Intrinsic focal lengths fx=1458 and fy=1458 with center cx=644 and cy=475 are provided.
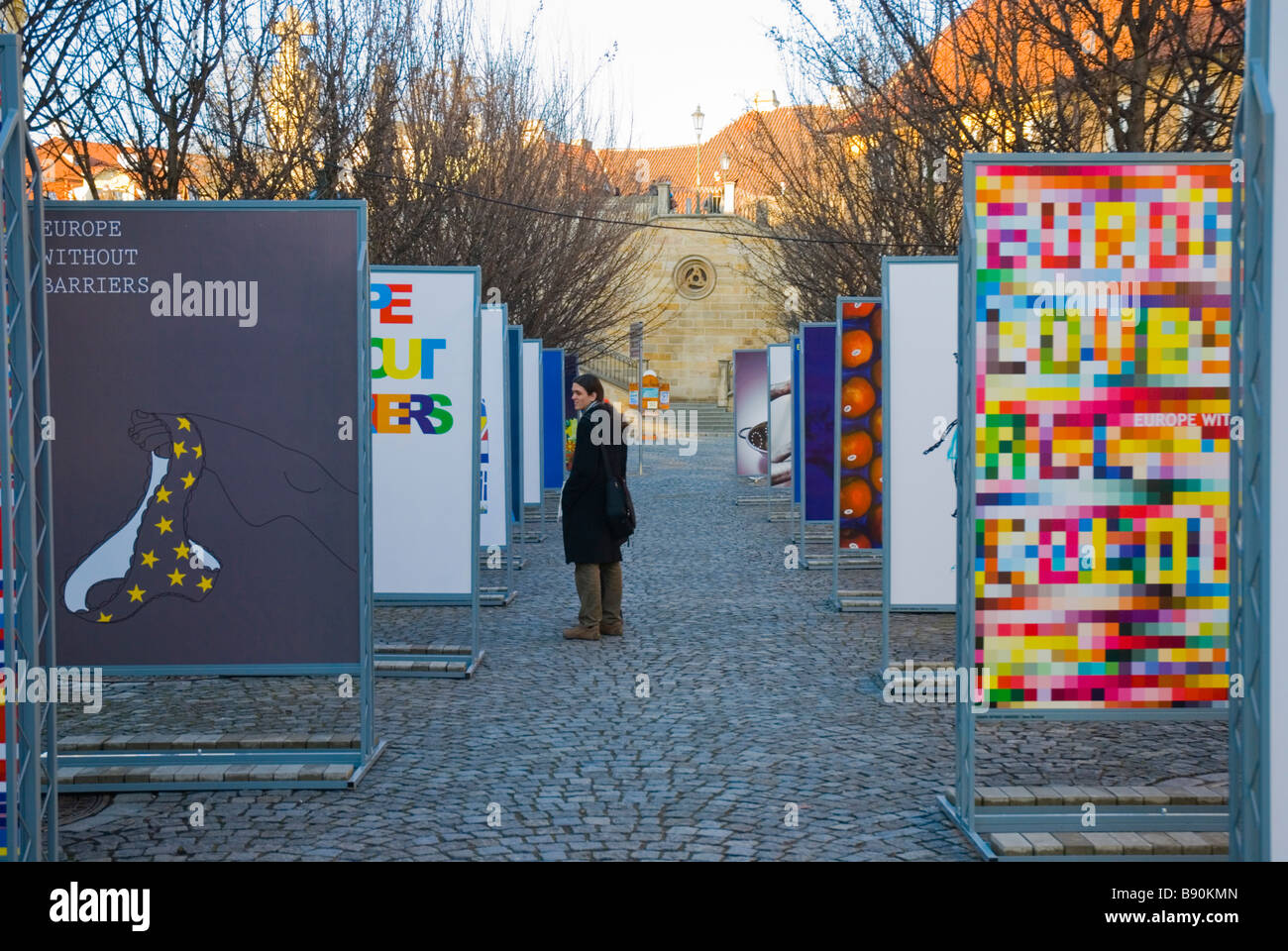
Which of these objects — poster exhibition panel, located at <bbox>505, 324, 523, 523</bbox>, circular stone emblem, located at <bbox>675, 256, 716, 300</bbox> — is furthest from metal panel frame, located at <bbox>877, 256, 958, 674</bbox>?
circular stone emblem, located at <bbox>675, 256, 716, 300</bbox>

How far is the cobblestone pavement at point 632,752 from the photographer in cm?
552

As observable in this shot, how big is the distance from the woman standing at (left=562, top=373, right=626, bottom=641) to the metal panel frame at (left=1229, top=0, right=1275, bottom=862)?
23.1 feet

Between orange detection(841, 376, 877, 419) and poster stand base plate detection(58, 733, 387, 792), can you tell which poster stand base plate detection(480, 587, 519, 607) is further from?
poster stand base plate detection(58, 733, 387, 792)

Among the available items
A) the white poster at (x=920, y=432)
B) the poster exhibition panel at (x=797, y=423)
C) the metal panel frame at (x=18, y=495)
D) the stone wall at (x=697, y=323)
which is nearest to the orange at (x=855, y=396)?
the white poster at (x=920, y=432)

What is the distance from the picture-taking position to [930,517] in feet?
30.6

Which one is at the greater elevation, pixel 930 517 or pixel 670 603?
A: pixel 930 517

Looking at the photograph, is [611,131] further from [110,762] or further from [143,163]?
[110,762]

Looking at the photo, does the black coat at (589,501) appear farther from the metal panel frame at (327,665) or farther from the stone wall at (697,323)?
the stone wall at (697,323)

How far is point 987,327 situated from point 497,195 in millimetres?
20340

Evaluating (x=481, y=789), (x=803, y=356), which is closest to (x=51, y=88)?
(x=481, y=789)

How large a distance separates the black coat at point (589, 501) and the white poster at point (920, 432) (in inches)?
90.2

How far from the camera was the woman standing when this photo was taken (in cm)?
1073

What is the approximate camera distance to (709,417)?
5788 centimetres

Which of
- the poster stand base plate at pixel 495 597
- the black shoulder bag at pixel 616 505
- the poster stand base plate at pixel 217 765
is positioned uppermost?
the black shoulder bag at pixel 616 505
